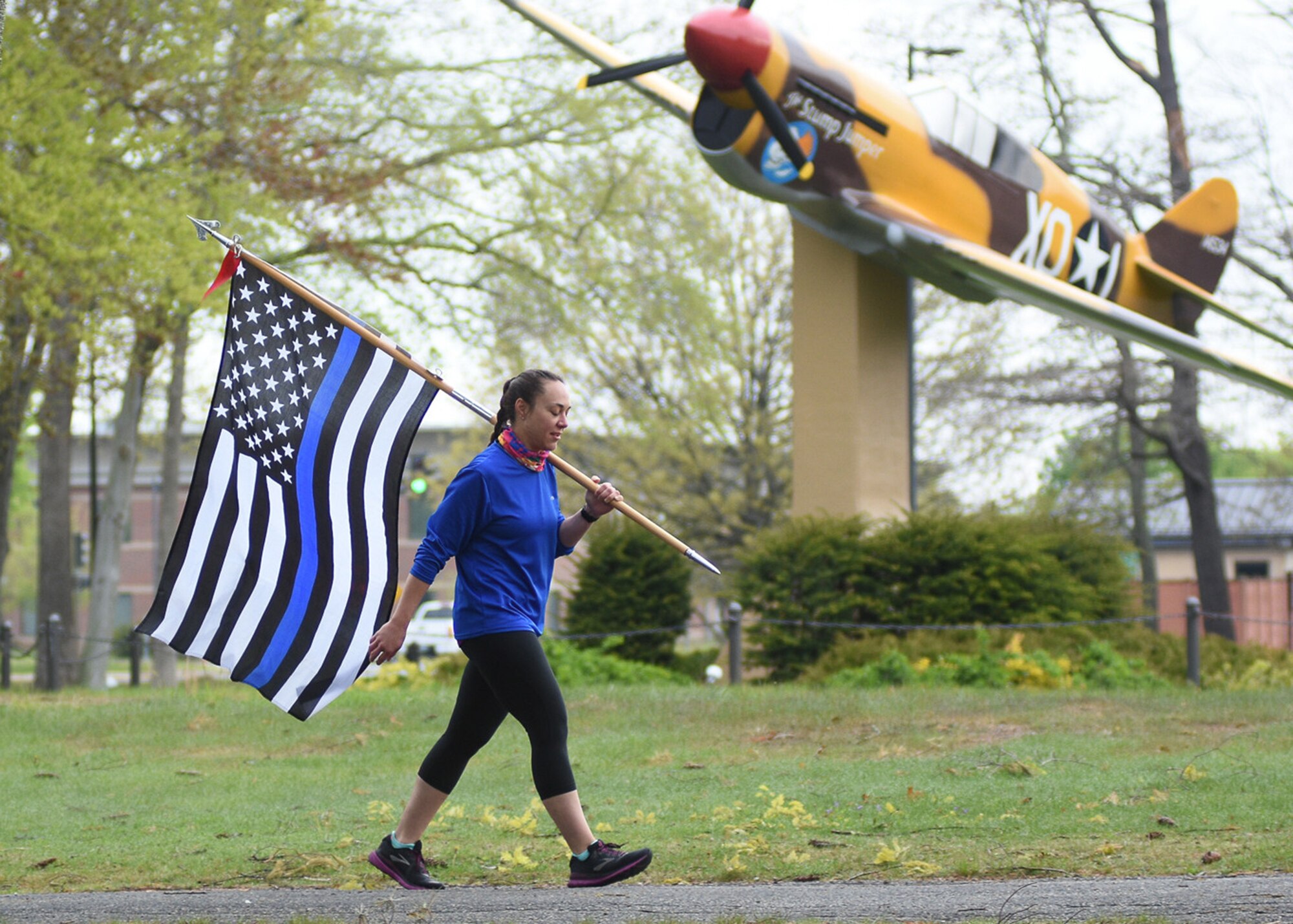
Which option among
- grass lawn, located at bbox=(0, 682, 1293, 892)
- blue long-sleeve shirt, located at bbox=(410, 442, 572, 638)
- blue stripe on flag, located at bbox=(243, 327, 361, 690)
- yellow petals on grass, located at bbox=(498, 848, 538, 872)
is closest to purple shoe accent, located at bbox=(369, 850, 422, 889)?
grass lawn, located at bbox=(0, 682, 1293, 892)

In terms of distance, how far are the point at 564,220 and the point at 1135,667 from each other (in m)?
13.2

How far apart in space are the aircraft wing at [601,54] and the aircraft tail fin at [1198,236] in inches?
256

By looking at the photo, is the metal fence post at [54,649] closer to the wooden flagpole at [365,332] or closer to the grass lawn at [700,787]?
the grass lawn at [700,787]

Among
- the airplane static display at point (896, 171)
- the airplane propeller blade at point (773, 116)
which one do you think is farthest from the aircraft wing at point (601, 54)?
the airplane propeller blade at point (773, 116)

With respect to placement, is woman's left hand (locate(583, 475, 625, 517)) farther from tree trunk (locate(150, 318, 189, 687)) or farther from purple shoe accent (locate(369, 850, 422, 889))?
tree trunk (locate(150, 318, 189, 687))

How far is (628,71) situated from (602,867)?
12531 mm

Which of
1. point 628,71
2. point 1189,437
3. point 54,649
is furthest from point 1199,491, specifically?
point 54,649

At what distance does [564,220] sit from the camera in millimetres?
24797

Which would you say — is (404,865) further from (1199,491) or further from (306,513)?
(1199,491)

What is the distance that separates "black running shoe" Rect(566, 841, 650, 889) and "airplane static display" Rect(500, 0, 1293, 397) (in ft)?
35.6

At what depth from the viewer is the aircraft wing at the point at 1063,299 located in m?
15.6

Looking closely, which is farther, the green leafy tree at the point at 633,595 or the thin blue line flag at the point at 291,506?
the green leafy tree at the point at 633,595

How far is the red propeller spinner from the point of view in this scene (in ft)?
49.2

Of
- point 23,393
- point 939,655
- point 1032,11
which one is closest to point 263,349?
point 939,655
